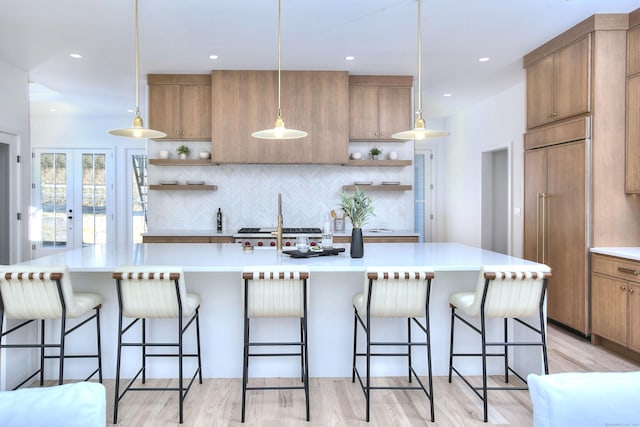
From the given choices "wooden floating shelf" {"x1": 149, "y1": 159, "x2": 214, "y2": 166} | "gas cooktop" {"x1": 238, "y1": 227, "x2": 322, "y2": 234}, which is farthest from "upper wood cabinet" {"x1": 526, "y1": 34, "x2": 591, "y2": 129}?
"wooden floating shelf" {"x1": 149, "y1": 159, "x2": 214, "y2": 166}

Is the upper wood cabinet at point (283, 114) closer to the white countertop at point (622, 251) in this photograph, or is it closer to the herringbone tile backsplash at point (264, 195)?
the herringbone tile backsplash at point (264, 195)

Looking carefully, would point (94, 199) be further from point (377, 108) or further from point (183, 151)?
point (377, 108)

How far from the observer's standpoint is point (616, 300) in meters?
3.31

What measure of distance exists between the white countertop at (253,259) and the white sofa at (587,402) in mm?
1331

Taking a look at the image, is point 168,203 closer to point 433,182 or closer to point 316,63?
point 316,63

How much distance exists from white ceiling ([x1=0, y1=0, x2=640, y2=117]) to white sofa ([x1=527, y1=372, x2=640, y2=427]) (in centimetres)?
305

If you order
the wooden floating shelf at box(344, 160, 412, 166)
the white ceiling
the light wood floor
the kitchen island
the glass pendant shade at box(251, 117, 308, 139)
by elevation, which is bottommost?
the light wood floor

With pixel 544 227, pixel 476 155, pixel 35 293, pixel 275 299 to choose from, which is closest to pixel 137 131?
pixel 35 293

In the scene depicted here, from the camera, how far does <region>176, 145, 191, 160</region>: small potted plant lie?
5180mm

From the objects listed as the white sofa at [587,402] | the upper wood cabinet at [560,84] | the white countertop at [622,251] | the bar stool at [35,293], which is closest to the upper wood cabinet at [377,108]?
the upper wood cabinet at [560,84]

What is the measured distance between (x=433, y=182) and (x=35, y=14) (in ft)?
20.5

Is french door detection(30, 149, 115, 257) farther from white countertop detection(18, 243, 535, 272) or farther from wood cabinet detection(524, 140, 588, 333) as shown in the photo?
wood cabinet detection(524, 140, 588, 333)

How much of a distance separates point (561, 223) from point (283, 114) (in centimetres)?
324

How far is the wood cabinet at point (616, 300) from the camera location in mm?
3133
